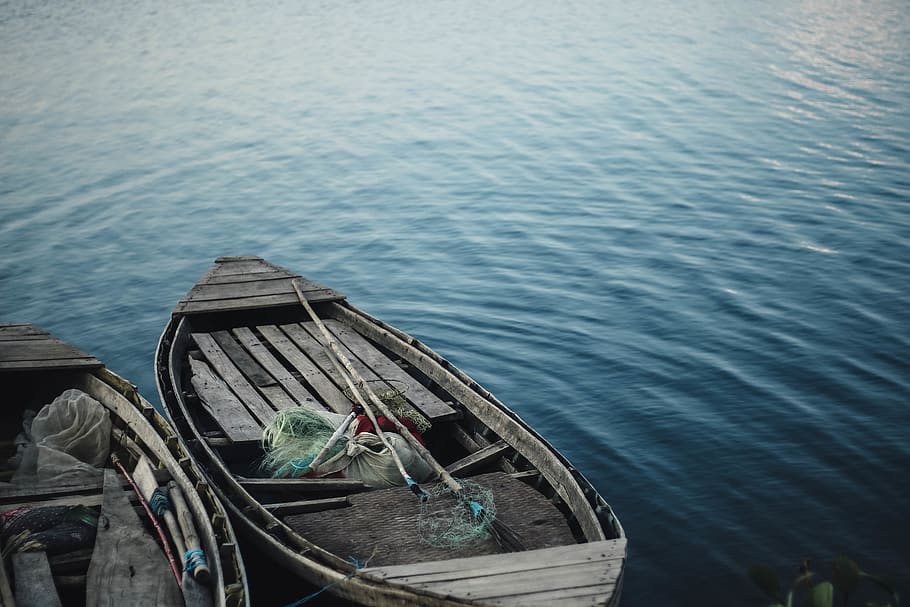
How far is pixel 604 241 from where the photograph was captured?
12336 mm

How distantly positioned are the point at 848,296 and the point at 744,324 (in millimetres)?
1579

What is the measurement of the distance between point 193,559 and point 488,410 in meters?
2.54

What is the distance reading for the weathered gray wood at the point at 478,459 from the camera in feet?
19.3

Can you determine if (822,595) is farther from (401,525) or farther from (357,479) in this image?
(357,479)

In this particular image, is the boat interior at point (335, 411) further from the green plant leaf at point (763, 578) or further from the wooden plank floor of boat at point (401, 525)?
the green plant leaf at point (763, 578)

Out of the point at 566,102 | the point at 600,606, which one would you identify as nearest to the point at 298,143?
the point at 566,102

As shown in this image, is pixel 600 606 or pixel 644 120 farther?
pixel 644 120

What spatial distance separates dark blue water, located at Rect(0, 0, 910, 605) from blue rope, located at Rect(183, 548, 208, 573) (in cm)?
290

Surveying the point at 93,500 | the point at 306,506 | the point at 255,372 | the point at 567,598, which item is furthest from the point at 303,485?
the point at 567,598

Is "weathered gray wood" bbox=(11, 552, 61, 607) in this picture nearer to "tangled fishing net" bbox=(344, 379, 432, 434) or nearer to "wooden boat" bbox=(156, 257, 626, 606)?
"wooden boat" bbox=(156, 257, 626, 606)

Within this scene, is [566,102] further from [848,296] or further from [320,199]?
[848,296]

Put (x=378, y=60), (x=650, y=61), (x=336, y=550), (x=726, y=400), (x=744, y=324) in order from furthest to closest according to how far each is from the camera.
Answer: (x=378, y=60) < (x=650, y=61) < (x=744, y=324) < (x=726, y=400) < (x=336, y=550)

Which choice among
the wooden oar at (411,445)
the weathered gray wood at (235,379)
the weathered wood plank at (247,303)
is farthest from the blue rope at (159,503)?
the weathered wood plank at (247,303)

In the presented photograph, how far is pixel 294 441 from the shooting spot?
239 inches
